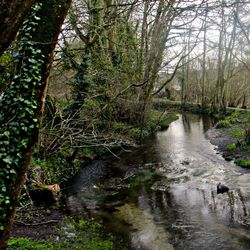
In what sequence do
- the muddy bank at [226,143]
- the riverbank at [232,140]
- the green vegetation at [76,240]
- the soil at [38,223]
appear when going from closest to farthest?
the green vegetation at [76,240], the soil at [38,223], the riverbank at [232,140], the muddy bank at [226,143]

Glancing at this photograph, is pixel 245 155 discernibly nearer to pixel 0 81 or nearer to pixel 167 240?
pixel 167 240

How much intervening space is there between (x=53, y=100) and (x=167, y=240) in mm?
10025

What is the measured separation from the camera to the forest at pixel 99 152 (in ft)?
18.8

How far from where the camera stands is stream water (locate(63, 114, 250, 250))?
29.9ft

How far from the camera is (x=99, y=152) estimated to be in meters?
19.3

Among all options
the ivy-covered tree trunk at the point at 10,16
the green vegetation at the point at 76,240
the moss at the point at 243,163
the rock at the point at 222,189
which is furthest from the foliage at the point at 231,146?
the ivy-covered tree trunk at the point at 10,16

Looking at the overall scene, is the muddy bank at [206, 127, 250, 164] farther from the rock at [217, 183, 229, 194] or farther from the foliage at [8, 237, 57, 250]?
the foliage at [8, 237, 57, 250]

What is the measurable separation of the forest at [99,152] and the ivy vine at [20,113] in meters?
0.02

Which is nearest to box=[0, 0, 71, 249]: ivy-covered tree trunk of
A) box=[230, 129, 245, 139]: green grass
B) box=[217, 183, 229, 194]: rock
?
box=[217, 183, 229, 194]: rock

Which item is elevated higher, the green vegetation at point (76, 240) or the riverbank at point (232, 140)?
the riverbank at point (232, 140)

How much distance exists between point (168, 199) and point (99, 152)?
7.80 m

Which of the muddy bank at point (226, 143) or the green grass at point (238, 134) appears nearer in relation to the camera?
the muddy bank at point (226, 143)

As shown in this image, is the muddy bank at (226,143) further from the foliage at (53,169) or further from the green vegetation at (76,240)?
the green vegetation at (76,240)

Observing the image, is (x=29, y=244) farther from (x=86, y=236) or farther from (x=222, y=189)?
(x=222, y=189)
